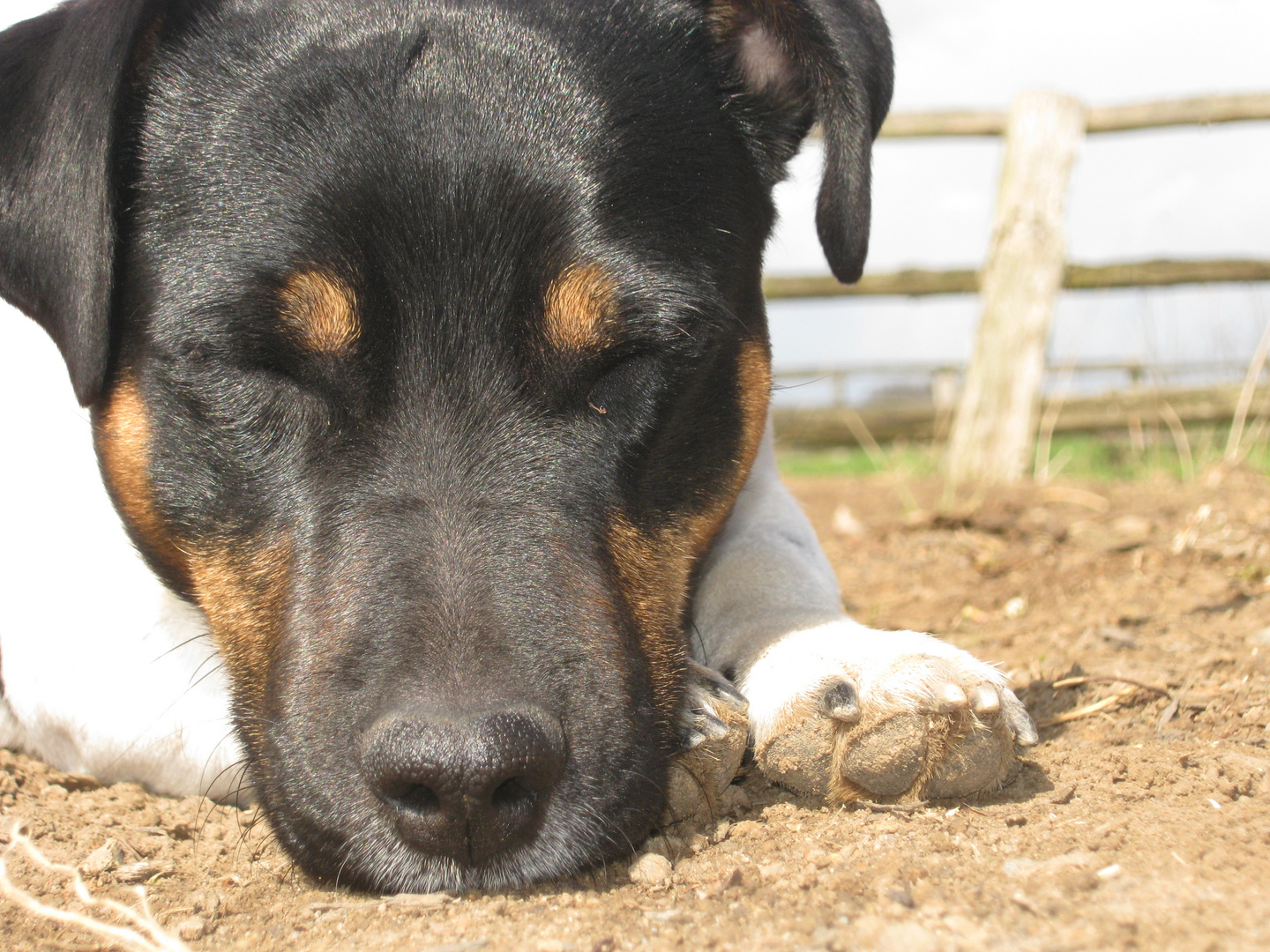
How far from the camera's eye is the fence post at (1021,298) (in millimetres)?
8023

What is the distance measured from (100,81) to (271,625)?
117 centimetres

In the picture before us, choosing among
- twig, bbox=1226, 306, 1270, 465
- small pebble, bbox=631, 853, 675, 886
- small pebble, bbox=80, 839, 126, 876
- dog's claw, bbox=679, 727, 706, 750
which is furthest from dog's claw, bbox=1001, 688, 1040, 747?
twig, bbox=1226, 306, 1270, 465

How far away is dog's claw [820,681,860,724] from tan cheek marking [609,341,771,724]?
28 cm

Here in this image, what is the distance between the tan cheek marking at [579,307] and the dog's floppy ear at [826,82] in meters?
0.88

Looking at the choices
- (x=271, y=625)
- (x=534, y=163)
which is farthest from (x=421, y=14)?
(x=271, y=625)

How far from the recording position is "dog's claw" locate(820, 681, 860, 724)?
6.92 feet

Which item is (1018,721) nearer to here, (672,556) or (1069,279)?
(672,556)

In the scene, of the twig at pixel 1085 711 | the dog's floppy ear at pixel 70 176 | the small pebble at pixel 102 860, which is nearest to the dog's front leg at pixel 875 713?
the twig at pixel 1085 711

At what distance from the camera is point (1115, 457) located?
358 inches

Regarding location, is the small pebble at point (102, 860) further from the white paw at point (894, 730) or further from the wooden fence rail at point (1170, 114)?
the wooden fence rail at point (1170, 114)

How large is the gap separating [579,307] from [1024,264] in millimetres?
6638

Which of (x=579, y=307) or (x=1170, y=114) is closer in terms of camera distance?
(x=579, y=307)

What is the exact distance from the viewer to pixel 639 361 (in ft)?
7.60

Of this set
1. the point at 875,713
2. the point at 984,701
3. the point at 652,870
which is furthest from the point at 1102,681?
the point at 652,870
